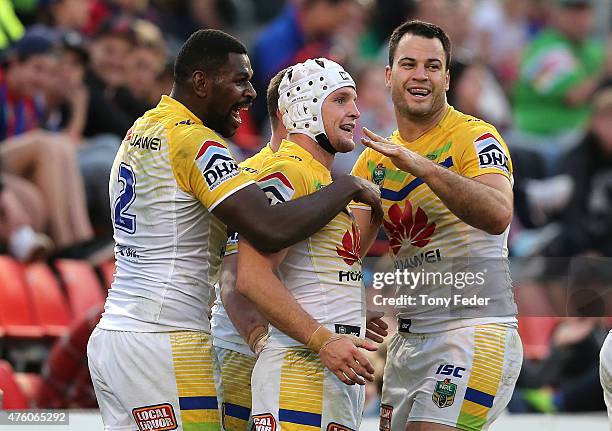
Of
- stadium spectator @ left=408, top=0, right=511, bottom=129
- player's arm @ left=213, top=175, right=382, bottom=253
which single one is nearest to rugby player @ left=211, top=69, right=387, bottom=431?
player's arm @ left=213, top=175, right=382, bottom=253

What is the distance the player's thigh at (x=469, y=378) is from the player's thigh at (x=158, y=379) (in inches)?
48.5

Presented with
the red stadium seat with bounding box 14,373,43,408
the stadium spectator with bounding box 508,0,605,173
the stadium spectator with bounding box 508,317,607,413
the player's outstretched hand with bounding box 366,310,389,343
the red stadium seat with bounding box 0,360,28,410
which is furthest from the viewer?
the stadium spectator with bounding box 508,0,605,173

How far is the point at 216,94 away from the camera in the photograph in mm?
5934

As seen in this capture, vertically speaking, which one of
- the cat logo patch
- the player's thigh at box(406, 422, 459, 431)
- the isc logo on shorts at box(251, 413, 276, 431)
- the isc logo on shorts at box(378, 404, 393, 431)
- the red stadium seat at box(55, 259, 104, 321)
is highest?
the cat logo patch

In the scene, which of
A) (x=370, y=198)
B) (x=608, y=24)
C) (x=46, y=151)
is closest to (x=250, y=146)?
(x=46, y=151)

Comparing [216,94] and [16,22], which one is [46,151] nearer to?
[16,22]

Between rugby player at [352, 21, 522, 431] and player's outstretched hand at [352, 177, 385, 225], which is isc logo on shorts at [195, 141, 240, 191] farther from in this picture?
rugby player at [352, 21, 522, 431]

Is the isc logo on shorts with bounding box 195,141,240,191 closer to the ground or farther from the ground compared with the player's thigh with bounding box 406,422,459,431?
farther from the ground

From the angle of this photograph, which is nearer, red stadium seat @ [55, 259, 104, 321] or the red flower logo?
the red flower logo

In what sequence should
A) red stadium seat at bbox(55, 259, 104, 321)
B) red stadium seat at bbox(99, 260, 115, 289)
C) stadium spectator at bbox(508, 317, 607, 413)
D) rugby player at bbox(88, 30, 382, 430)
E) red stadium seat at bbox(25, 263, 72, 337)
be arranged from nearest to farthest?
rugby player at bbox(88, 30, 382, 430) < red stadium seat at bbox(25, 263, 72, 337) < red stadium seat at bbox(55, 259, 104, 321) < stadium spectator at bbox(508, 317, 607, 413) < red stadium seat at bbox(99, 260, 115, 289)

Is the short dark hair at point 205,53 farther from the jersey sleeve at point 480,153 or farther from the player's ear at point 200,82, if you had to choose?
the jersey sleeve at point 480,153

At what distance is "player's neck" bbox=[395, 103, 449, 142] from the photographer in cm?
664

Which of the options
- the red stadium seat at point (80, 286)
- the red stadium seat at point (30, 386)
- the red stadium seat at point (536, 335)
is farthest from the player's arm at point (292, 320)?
the red stadium seat at point (536, 335)

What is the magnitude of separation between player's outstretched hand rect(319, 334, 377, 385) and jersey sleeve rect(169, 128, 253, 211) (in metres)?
0.84
